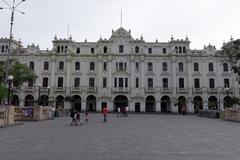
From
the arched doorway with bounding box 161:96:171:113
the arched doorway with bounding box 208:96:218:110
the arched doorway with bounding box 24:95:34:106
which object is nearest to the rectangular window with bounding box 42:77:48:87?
the arched doorway with bounding box 24:95:34:106

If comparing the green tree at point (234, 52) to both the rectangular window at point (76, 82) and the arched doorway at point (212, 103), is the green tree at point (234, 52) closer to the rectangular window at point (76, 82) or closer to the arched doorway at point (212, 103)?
the arched doorway at point (212, 103)

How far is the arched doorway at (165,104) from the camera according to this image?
5522 cm

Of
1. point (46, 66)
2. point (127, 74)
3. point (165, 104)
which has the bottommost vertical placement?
point (165, 104)

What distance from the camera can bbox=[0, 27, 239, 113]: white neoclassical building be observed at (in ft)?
177

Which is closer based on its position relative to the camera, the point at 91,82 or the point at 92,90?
the point at 92,90

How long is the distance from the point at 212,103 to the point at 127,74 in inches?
855

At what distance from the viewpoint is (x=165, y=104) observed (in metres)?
55.8

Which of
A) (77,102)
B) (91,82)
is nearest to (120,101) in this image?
(91,82)

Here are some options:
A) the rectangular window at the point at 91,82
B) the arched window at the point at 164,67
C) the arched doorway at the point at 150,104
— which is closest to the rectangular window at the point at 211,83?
the arched window at the point at 164,67

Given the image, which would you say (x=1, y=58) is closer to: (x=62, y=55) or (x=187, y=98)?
(x=62, y=55)

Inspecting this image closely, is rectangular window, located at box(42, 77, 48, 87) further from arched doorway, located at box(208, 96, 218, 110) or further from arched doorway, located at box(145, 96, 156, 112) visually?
arched doorway, located at box(208, 96, 218, 110)

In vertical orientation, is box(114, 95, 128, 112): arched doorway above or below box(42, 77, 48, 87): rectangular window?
below

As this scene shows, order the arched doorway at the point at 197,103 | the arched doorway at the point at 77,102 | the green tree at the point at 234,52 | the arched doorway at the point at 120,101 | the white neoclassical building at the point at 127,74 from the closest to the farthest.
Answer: the green tree at the point at 234,52
the arched doorway at the point at 197,103
the white neoclassical building at the point at 127,74
the arched doorway at the point at 77,102
the arched doorway at the point at 120,101

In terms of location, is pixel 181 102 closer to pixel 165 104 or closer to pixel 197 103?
pixel 197 103
